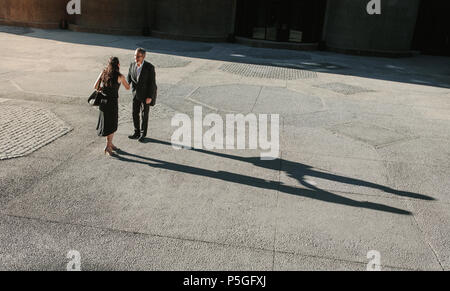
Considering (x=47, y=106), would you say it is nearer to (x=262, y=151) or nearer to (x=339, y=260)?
(x=262, y=151)

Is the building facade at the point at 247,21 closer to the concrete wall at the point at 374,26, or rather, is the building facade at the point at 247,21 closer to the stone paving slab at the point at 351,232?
the concrete wall at the point at 374,26

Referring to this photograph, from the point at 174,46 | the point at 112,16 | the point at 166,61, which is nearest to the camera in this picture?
the point at 166,61

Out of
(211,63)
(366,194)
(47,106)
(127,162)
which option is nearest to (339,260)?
(366,194)

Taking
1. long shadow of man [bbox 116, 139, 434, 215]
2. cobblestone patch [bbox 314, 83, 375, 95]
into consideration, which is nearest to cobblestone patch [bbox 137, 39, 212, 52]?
cobblestone patch [bbox 314, 83, 375, 95]

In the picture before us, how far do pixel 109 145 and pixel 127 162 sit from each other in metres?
0.58

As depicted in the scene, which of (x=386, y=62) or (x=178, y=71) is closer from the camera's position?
(x=178, y=71)

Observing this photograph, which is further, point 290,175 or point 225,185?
point 290,175

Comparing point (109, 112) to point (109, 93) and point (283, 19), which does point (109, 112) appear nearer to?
point (109, 93)

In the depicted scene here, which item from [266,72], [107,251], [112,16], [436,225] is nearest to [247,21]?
[112,16]

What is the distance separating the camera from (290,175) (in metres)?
7.26

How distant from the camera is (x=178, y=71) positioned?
1561 centimetres

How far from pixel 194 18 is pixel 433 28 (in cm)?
1484

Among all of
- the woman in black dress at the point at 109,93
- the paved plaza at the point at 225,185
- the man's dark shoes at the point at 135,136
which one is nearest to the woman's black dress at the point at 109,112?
the woman in black dress at the point at 109,93

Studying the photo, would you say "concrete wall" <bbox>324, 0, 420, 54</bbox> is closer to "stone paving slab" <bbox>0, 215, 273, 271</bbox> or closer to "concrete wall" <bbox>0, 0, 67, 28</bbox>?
"concrete wall" <bbox>0, 0, 67, 28</bbox>
